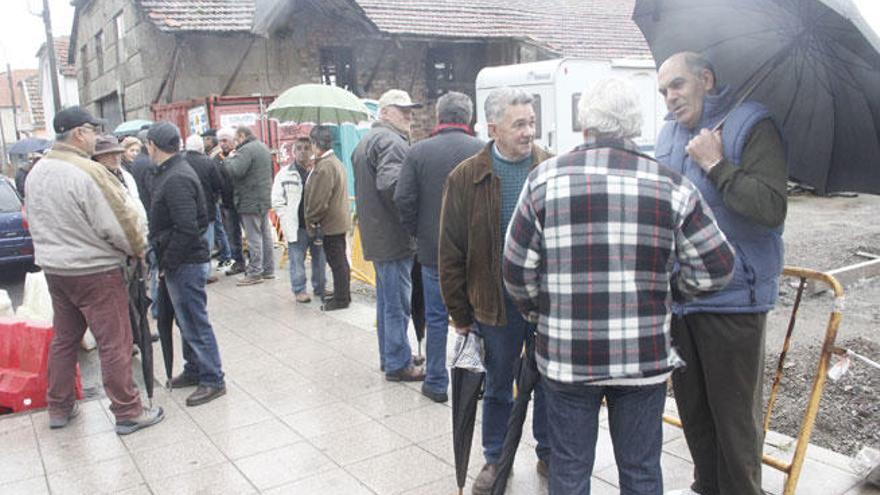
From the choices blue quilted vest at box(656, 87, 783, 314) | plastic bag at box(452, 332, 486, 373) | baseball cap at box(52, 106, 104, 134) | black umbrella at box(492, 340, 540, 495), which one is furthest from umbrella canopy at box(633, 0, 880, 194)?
baseball cap at box(52, 106, 104, 134)

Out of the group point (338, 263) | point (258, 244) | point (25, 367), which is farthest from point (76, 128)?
point (258, 244)

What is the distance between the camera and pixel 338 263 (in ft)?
24.4

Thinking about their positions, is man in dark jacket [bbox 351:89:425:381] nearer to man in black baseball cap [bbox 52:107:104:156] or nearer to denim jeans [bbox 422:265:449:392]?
denim jeans [bbox 422:265:449:392]

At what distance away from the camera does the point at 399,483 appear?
3.64 metres

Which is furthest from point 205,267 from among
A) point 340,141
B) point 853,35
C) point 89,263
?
point 340,141

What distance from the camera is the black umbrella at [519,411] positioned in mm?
2932

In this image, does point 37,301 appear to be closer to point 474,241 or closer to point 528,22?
point 474,241

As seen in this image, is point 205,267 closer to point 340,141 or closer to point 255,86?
point 340,141

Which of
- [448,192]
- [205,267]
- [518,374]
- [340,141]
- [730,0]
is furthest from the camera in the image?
[340,141]

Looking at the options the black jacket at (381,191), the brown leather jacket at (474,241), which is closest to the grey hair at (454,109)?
the black jacket at (381,191)

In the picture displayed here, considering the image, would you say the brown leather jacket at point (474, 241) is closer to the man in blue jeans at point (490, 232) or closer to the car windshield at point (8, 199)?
the man in blue jeans at point (490, 232)

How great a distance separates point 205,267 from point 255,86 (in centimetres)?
1155

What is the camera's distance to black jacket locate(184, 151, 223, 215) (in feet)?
26.7

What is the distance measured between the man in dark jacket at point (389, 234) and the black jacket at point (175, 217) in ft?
3.83
